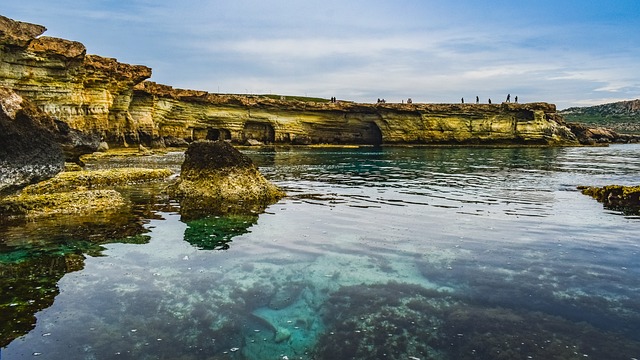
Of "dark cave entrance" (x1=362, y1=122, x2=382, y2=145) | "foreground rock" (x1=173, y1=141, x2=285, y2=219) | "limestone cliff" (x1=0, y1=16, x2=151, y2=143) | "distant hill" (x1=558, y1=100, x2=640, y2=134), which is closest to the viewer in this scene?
"foreground rock" (x1=173, y1=141, x2=285, y2=219)

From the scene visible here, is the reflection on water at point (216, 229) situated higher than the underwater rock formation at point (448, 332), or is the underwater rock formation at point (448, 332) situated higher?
the reflection on water at point (216, 229)

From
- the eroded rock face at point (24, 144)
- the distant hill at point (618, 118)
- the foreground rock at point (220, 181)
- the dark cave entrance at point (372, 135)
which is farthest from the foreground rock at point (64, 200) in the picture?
the distant hill at point (618, 118)

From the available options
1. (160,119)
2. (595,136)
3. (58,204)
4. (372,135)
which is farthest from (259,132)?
(595,136)

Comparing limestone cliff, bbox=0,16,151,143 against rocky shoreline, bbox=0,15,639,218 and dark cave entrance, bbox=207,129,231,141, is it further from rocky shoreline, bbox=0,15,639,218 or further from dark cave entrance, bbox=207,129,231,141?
dark cave entrance, bbox=207,129,231,141

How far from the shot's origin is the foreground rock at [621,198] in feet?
54.4

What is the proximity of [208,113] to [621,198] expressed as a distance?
189ft

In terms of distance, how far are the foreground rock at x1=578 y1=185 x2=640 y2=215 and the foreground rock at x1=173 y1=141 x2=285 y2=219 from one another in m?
13.8

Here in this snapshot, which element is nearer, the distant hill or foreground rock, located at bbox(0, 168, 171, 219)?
foreground rock, located at bbox(0, 168, 171, 219)

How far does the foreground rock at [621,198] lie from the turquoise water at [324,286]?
1.84m

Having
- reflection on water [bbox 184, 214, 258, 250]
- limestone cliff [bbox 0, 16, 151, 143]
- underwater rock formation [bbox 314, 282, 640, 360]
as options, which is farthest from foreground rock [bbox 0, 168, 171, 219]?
limestone cliff [bbox 0, 16, 151, 143]

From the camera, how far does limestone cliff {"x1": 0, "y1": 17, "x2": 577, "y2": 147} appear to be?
3659cm

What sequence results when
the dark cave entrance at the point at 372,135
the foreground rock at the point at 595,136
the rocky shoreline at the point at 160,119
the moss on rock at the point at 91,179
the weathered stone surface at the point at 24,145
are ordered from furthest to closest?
the foreground rock at the point at 595,136 < the dark cave entrance at the point at 372,135 < the moss on rock at the point at 91,179 < the rocky shoreline at the point at 160,119 < the weathered stone surface at the point at 24,145

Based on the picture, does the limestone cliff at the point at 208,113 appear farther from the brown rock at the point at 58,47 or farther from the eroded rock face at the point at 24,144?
the eroded rock face at the point at 24,144

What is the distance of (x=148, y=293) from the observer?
7887 mm
